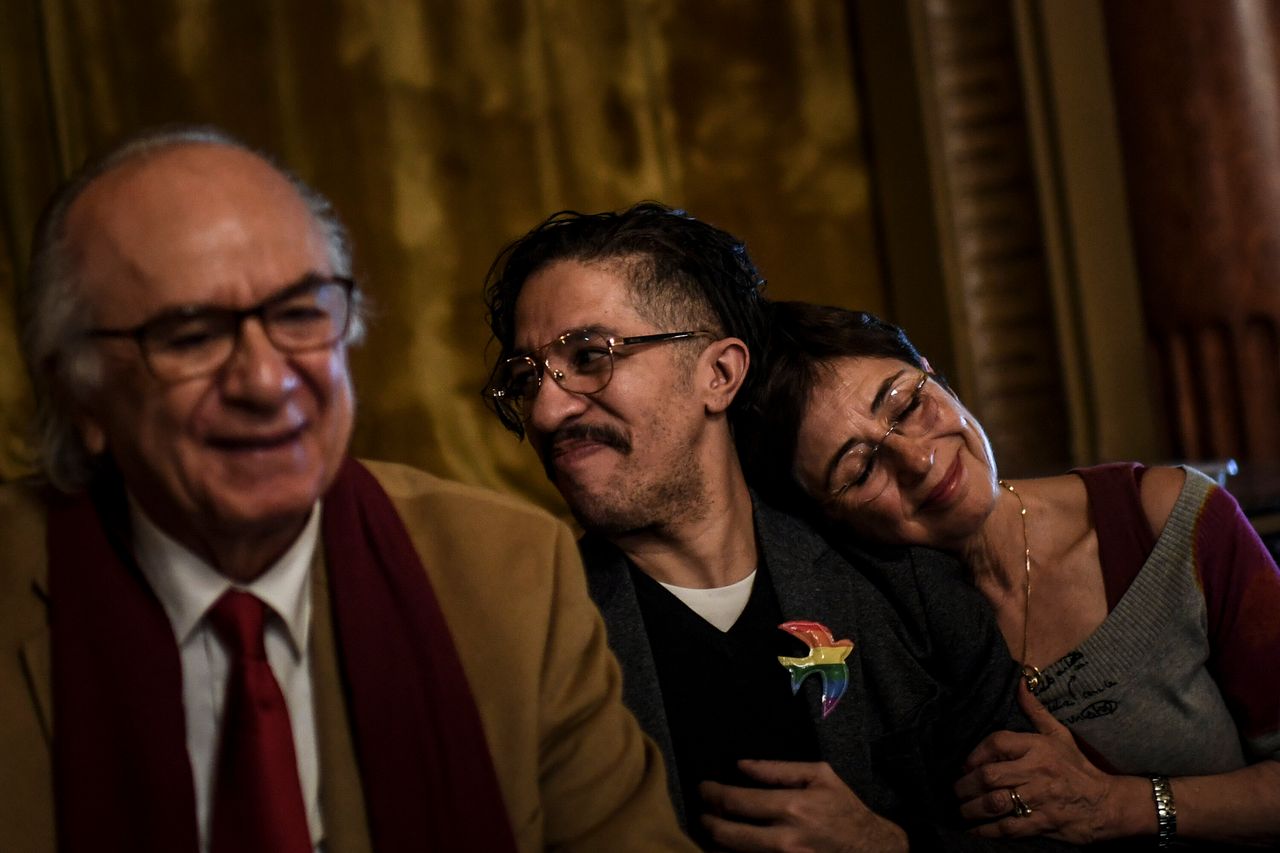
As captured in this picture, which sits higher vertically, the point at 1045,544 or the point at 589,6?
the point at 589,6

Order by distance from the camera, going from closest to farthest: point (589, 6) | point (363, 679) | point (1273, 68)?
point (363, 679), point (1273, 68), point (589, 6)

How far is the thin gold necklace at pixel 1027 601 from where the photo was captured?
1977 millimetres

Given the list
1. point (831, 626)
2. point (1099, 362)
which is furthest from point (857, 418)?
point (1099, 362)

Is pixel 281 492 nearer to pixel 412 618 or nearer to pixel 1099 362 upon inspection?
pixel 412 618

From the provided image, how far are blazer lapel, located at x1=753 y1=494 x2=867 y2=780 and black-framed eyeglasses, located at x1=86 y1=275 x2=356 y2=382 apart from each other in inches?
35.6

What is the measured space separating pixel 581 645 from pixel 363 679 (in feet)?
0.84

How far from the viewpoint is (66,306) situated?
48.5 inches

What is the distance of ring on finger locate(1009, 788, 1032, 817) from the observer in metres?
1.80

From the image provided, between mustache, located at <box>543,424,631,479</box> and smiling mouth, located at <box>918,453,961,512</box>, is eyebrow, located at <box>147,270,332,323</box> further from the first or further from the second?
smiling mouth, located at <box>918,453,961,512</box>

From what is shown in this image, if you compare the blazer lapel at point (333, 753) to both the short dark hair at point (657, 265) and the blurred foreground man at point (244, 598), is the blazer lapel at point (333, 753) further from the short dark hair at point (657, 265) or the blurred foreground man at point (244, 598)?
the short dark hair at point (657, 265)

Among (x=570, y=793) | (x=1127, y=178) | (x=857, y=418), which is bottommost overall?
(x=570, y=793)

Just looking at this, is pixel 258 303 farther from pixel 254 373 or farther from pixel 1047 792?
pixel 1047 792

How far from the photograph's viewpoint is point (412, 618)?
138 centimetres

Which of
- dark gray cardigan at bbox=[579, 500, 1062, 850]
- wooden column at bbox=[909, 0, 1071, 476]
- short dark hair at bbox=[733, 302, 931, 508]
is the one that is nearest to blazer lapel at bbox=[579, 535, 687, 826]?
dark gray cardigan at bbox=[579, 500, 1062, 850]
